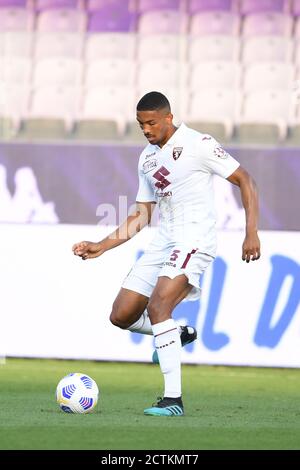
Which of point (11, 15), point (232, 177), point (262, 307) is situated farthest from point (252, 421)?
point (11, 15)

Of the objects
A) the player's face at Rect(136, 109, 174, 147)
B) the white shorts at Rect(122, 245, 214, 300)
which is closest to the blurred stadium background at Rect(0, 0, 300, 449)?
the white shorts at Rect(122, 245, 214, 300)

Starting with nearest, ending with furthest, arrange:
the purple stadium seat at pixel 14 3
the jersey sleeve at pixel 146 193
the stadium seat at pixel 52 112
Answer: the jersey sleeve at pixel 146 193, the stadium seat at pixel 52 112, the purple stadium seat at pixel 14 3

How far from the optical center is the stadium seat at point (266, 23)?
584 inches

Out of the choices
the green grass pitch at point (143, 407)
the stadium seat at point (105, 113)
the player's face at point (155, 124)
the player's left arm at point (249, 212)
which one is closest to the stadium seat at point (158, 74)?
the stadium seat at point (105, 113)

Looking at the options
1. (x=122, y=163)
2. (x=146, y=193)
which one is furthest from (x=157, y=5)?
(x=146, y=193)

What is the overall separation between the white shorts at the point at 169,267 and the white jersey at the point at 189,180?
6 cm

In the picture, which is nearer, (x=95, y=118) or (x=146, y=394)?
(x=146, y=394)

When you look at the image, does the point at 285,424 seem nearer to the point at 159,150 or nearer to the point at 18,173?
the point at 159,150

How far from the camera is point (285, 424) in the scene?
7055 mm

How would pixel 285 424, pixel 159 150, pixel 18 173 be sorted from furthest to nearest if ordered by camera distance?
pixel 18 173
pixel 159 150
pixel 285 424

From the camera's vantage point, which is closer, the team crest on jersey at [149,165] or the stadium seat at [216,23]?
the team crest on jersey at [149,165]

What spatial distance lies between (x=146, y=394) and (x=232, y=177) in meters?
2.40

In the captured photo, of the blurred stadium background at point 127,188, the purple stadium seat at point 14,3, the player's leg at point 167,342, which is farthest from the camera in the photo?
the purple stadium seat at point 14,3

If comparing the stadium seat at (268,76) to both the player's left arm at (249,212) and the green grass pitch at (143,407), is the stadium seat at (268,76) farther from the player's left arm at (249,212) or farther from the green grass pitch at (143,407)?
the player's left arm at (249,212)
